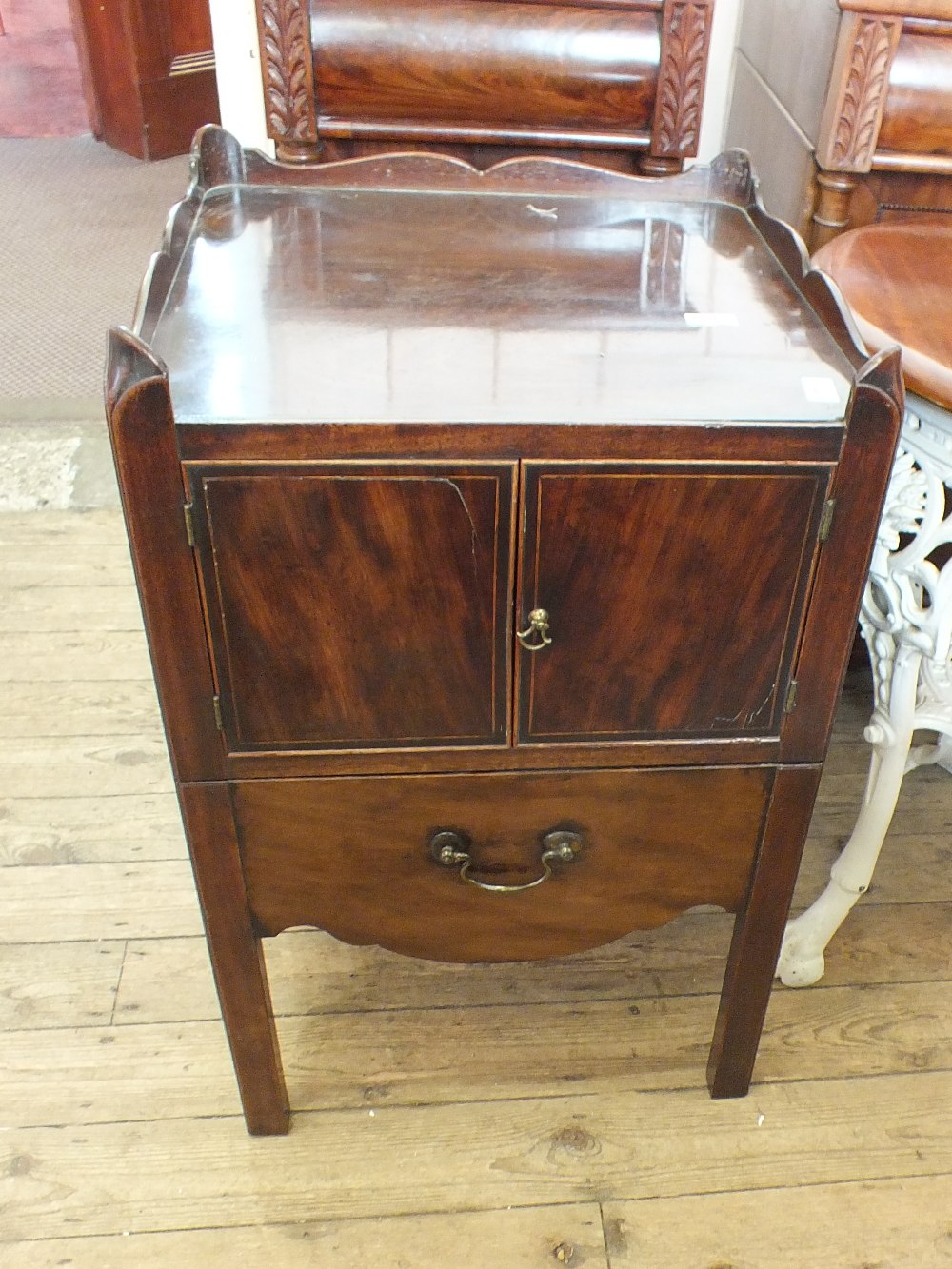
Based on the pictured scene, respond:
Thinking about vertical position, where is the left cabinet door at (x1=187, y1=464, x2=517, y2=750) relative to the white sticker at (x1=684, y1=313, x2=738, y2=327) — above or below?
below

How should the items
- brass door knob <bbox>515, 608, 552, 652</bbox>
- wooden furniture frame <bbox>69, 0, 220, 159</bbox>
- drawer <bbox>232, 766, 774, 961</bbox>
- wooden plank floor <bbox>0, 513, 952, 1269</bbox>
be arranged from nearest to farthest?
brass door knob <bbox>515, 608, 552, 652</bbox>, drawer <bbox>232, 766, 774, 961</bbox>, wooden plank floor <bbox>0, 513, 952, 1269</bbox>, wooden furniture frame <bbox>69, 0, 220, 159</bbox>

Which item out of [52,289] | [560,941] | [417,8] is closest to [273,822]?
[560,941]

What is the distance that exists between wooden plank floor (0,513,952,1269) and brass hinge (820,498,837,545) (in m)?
0.71

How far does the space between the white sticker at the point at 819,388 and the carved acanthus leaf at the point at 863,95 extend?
0.75 meters

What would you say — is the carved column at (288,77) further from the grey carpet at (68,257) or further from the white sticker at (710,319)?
the grey carpet at (68,257)

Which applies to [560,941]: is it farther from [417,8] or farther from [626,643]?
[417,8]

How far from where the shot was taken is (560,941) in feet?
3.63

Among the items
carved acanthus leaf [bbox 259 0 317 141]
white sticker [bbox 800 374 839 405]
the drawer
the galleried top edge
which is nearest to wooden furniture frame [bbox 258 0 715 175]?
carved acanthus leaf [bbox 259 0 317 141]

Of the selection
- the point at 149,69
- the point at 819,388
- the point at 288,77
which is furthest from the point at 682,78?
the point at 149,69

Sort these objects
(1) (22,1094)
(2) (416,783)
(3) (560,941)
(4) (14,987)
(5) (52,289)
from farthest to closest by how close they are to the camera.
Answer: (5) (52,289), (4) (14,987), (1) (22,1094), (3) (560,941), (2) (416,783)

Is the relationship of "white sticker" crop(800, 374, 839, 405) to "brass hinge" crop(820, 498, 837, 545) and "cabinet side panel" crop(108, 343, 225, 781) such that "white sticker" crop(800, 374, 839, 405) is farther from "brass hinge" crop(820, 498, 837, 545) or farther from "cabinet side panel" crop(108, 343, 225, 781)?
"cabinet side panel" crop(108, 343, 225, 781)

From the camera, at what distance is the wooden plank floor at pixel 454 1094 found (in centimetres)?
113

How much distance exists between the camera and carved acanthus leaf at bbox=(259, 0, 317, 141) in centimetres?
141

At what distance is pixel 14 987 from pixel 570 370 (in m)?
1.00
